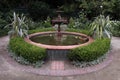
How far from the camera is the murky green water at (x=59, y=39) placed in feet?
30.3

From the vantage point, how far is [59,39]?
9.62 meters

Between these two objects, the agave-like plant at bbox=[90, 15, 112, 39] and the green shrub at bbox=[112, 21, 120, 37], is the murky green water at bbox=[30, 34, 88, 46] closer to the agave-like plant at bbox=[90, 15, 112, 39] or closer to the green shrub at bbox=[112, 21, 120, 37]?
the agave-like plant at bbox=[90, 15, 112, 39]

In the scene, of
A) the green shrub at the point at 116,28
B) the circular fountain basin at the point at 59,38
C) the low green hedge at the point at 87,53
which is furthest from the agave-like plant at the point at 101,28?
the green shrub at the point at 116,28

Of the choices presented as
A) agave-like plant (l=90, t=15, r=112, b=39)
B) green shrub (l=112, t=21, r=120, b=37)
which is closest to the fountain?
agave-like plant (l=90, t=15, r=112, b=39)

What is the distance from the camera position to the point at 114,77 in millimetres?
6770

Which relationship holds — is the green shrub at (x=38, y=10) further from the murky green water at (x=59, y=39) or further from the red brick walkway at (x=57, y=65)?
the red brick walkway at (x=57, y=65)

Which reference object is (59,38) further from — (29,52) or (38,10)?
(38,10)

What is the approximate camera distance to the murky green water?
9.25m

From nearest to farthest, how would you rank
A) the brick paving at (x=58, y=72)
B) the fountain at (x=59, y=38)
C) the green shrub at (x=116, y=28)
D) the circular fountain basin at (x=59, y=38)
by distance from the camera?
the brick paving at (x=58, y=72) < the fountain at (x=59, y=38) < the circular fountain basin at (x=59, y=38) < the green shrub at (x=116, y=28)

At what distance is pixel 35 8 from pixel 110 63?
26.7ft

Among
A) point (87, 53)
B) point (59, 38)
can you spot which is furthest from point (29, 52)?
point (59, 38)

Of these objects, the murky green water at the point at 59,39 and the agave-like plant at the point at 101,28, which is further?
the murky green water at the point at 59,39

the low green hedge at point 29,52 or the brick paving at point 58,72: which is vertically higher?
the low green hedge at point 29,52

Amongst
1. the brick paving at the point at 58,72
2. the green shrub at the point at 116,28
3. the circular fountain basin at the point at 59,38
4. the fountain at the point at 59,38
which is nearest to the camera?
the brick paving at the point at 58,72
